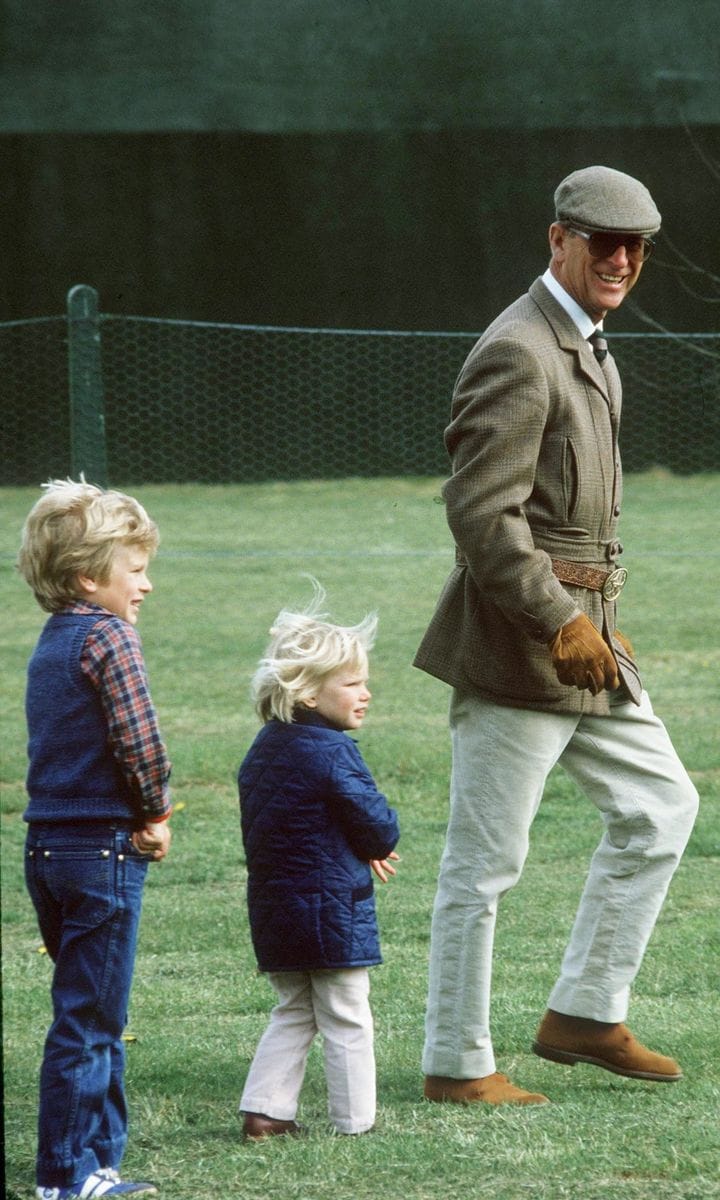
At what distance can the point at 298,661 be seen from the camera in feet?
11.6

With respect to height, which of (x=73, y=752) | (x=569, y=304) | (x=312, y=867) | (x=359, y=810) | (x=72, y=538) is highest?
(x=569, y=304)

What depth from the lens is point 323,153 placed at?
66.2ft

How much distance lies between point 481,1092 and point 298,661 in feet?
3.19

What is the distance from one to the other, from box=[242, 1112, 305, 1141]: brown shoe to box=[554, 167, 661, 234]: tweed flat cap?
1.89 m

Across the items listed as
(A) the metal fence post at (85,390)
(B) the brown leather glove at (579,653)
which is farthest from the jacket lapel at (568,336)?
(A) the metal fence post at (85,390)

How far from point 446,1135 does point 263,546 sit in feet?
40.5

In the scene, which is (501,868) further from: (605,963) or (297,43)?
(297,43)

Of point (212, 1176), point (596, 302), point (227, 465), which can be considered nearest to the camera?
point (212, 1176)

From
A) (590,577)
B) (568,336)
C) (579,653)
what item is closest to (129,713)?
(579,653)

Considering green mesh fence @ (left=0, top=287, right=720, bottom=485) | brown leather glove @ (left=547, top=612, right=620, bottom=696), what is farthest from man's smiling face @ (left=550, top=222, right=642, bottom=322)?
green mesh fence @ (left=0, top=287, right=720, bottom=485)

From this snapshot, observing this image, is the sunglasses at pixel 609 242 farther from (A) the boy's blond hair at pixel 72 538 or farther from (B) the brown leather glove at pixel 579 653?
(A) the boy's blond hair at pixel 72 538

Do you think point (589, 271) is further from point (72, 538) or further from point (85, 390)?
point (85, 390)

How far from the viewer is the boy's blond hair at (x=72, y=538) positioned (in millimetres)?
3225

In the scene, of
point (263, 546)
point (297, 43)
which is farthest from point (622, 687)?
point (263, 546)
